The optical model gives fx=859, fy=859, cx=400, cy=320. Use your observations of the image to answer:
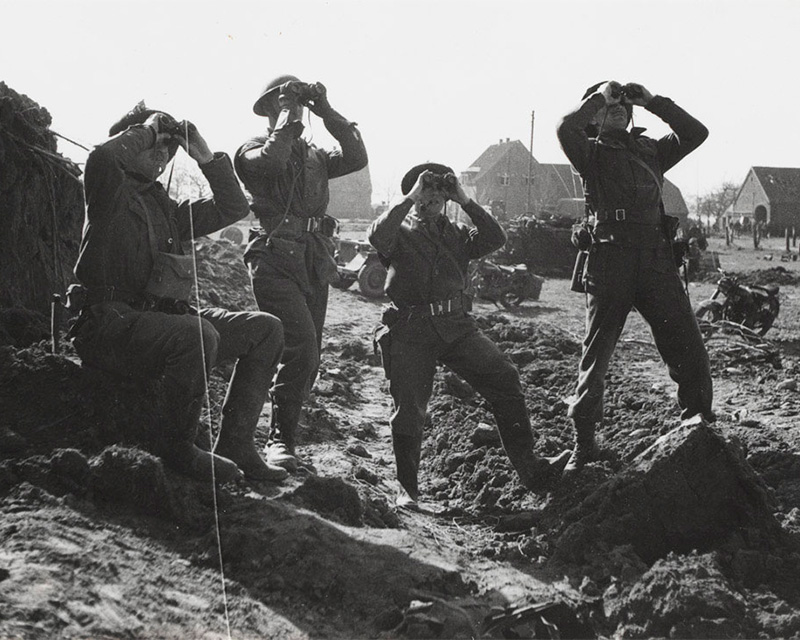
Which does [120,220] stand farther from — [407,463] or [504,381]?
[504,381]

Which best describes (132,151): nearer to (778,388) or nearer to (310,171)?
(310,171)

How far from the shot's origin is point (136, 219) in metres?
4.46

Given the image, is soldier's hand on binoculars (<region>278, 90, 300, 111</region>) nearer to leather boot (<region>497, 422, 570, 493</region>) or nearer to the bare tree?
leather boot (<region>497, 422, 570, 493</region>)

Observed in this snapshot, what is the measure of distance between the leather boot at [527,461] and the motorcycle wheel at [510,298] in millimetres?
12535

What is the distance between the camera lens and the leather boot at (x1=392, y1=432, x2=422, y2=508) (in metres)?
5.09

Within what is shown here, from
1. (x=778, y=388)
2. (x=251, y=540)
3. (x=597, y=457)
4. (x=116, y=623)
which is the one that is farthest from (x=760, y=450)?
(x=116, y=623)

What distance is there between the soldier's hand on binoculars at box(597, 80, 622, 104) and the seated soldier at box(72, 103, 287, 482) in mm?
2372

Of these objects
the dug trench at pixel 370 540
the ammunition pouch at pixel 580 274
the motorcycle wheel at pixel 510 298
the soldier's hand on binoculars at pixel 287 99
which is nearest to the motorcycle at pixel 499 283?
the motorcycle wheel at pixel 510 298

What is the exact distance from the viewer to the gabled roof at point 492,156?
2534 inches

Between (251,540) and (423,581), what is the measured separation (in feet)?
2.53

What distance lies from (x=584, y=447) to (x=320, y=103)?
112 inches

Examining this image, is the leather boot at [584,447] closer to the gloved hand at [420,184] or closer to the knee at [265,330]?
the gloved hand at [420,184]

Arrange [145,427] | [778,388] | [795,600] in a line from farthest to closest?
[778,388]
[145,427]
[795,600]

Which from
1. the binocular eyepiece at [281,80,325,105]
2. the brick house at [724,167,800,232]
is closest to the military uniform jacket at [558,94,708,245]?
the binocular eyepiece at [281,80,325,105]
